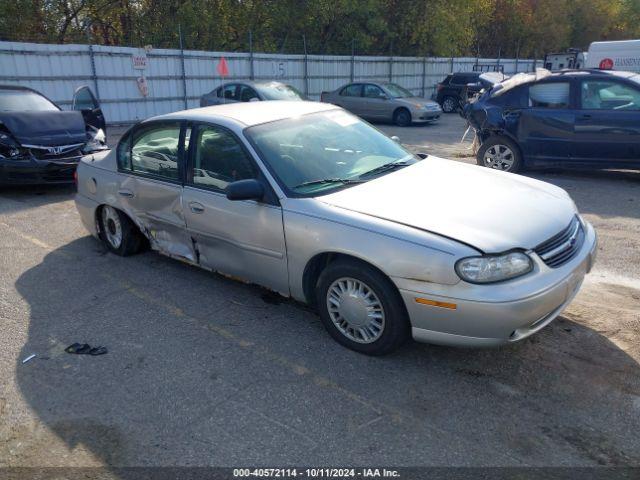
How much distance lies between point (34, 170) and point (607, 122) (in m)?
8.46

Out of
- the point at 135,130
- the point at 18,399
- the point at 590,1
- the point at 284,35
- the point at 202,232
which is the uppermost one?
the point at 590,1

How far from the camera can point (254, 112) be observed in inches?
174

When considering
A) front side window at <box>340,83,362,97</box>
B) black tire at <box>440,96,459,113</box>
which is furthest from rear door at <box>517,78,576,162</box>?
black tire at <box>440,96,459,113</box>

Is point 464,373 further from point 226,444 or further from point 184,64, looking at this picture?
point 184,64

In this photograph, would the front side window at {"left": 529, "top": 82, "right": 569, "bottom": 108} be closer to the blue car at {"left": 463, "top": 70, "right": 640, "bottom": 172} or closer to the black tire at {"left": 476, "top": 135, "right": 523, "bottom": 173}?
the blue car at {"left": 463, "top": 70, "right": 640, "bottom": 172}

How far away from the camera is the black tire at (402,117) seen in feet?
57.2

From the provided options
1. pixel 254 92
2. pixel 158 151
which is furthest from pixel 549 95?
pixel 254 92

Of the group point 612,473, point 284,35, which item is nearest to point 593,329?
point 612,473

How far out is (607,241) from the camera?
5.59 metres

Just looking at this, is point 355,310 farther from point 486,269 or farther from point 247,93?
point 247,93

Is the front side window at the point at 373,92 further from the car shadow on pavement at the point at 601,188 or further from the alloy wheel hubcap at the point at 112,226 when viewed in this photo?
the alloy wheel hubcap at the point at 112,226

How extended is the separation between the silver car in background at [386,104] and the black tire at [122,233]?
528 inches

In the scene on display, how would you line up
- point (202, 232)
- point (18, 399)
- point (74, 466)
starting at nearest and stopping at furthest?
1. point (74, 466)
2. point (18, 399)
3. point (202, 232)

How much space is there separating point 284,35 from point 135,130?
21.2m
